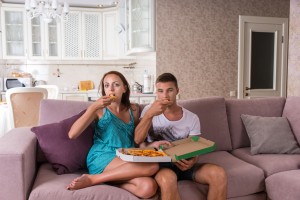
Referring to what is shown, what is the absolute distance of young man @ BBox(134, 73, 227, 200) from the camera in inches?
64.9

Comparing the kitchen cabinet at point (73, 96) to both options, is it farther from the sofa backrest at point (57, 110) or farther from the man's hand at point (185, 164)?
the man's hand at point (185, 164)

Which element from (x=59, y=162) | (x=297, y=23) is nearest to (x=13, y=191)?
(x=59, y=162)

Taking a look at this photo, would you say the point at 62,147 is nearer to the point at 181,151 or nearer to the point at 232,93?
the point at 181,151

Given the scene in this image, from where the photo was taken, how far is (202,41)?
14.9 feet

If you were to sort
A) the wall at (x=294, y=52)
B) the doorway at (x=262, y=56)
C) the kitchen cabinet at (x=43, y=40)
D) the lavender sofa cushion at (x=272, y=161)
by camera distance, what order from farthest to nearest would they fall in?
the kitchen cabinet at (x=43, y=40)
the doorway at (x=262, y=56)
the wall at (x=294, y=52)
the lavender sofa cushion at (x=272, y=161)

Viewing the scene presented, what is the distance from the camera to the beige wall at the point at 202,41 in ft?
14.5

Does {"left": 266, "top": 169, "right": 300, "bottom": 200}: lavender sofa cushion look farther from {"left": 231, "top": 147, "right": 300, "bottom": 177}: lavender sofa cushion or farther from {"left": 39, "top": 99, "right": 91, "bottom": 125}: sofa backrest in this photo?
{"left": 39, "top": 99, "right": 91, "bottom": 125}: sofa backrest

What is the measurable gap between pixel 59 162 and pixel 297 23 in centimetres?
279

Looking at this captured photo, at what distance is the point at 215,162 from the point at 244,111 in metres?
0.69

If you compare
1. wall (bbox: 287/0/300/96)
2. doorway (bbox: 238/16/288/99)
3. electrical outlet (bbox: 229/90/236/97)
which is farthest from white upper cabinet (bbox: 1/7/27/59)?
wall (bbox: 287/0/300/96)

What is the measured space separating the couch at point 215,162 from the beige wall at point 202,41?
1.91 m

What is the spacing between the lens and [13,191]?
5.22 feet

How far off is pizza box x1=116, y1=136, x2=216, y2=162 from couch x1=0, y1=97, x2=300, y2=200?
204mm

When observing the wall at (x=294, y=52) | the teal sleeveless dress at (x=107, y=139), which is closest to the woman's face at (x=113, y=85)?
the teal sleeveless dress at (x=107, y=139)
